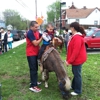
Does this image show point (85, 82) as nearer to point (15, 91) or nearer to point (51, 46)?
point (51, 46)

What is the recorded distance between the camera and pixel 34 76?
213 inches

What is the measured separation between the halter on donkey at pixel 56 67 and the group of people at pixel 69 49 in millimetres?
200

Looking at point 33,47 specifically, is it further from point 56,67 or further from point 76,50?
point 76,50

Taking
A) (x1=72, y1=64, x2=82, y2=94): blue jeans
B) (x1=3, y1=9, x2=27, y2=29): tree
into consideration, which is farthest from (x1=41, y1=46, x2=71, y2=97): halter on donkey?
(x1=3, y1=9, x2=27, y2=29): tree

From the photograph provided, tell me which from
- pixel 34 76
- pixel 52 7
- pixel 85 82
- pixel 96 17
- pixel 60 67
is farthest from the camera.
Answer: pixel 52 7

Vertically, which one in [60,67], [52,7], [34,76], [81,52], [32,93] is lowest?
[32,93]

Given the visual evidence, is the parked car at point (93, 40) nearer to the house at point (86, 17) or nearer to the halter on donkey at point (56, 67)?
the halter on donkey at point (56, 67)

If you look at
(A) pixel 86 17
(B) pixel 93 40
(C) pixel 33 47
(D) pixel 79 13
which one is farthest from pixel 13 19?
(C) pixel 33 47

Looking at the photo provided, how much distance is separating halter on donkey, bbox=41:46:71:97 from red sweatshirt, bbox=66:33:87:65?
0.90ft

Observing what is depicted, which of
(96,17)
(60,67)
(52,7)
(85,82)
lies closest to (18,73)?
(85,82)

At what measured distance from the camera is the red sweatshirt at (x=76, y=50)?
466 centimetres

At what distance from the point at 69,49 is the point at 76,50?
0.23m

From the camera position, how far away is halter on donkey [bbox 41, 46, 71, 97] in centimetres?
451

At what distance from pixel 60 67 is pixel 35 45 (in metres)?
0.86
